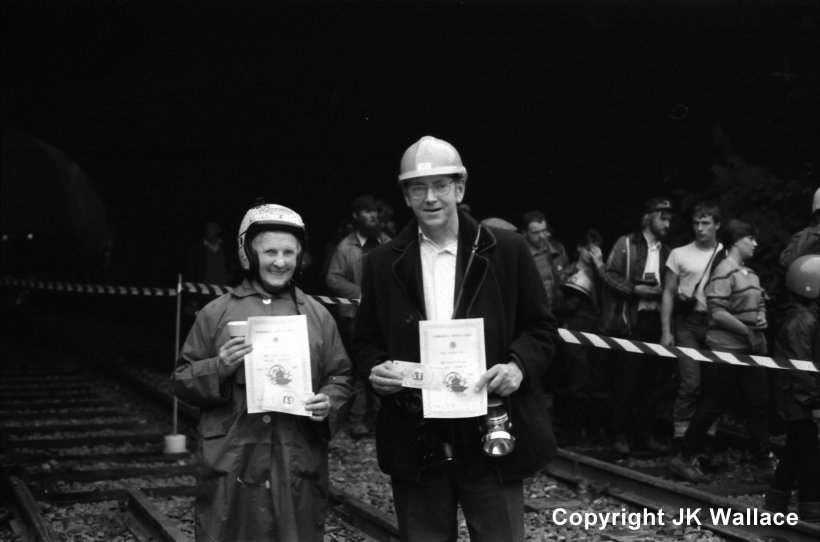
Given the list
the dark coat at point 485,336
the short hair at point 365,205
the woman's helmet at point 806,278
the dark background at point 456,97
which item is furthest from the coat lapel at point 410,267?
the dark background at point 456,97

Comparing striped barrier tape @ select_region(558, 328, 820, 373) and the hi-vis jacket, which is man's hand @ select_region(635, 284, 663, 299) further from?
the hi-vis jacket

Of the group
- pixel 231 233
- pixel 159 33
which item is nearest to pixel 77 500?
pixel 159 33

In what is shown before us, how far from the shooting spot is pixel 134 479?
9.40 m

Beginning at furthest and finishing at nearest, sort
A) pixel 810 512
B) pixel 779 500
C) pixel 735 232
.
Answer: pixel 735 232 < pixel 779 500 < pixel 810 512

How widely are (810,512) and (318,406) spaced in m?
4.16

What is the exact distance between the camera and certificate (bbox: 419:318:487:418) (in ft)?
13.5

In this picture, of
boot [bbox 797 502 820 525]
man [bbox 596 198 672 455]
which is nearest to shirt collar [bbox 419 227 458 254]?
boot [bbox 797 502 820 525]

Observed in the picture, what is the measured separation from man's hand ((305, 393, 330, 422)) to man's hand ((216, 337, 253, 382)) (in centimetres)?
31

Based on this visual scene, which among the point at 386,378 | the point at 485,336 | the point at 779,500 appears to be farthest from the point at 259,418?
the point at 779,500

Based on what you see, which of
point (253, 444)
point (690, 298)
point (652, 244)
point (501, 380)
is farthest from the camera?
point (652, 244)

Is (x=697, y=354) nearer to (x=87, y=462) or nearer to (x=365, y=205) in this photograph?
(x=365, y=205)

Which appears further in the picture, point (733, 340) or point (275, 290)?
point (733, 340)

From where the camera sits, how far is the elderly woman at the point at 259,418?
4438 mm

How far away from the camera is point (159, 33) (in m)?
14.7
